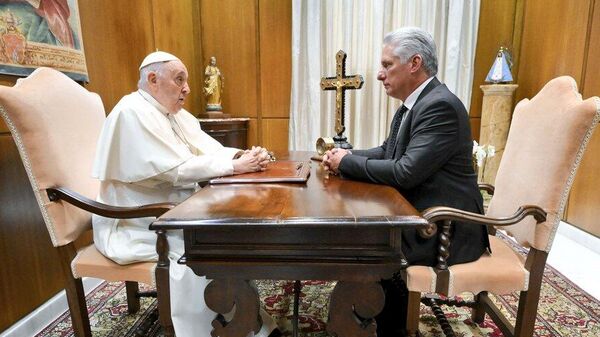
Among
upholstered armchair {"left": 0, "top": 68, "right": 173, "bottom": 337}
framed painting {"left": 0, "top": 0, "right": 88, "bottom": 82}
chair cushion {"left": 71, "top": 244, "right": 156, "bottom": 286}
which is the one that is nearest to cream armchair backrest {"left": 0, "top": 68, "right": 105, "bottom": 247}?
upholstered armchair {"left": 0, "top": 68, "right": 173, "bottom": 337}

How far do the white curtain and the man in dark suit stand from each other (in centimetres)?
266

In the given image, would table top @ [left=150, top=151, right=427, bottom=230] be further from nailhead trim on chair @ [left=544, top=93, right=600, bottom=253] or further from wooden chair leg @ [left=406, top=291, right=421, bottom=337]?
nailhead trim on chair @ [left=544, top=93, right=600, bottom=253]

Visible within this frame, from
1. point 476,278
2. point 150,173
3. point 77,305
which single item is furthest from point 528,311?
point 77,305

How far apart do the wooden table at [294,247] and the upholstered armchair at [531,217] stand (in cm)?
32

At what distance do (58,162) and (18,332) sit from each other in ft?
3.33

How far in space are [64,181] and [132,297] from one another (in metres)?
0.91

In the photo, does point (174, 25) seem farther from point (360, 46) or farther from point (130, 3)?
point (360, 46)

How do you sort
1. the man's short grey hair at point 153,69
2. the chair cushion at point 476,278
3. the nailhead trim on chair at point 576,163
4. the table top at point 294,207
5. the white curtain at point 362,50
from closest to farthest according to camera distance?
1. the table top at point 294,207
2. the nailhead trim on chair at point 576,163
3. the chair cushion at point 476,278
4. the man's short grey hair at point 153,69
5. the white curtain at point 362,50

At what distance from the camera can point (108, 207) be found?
1.40 metres

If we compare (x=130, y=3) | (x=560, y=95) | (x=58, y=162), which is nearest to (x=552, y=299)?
(x=560, y=95)

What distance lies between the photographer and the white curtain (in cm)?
404

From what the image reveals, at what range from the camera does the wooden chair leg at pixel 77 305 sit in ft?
4.93

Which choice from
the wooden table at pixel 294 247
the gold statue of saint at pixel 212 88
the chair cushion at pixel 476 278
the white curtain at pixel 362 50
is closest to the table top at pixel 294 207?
the wooden table at pixel 294 247

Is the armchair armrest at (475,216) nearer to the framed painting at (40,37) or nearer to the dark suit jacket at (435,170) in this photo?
the dark suit jacket at (435,170)
